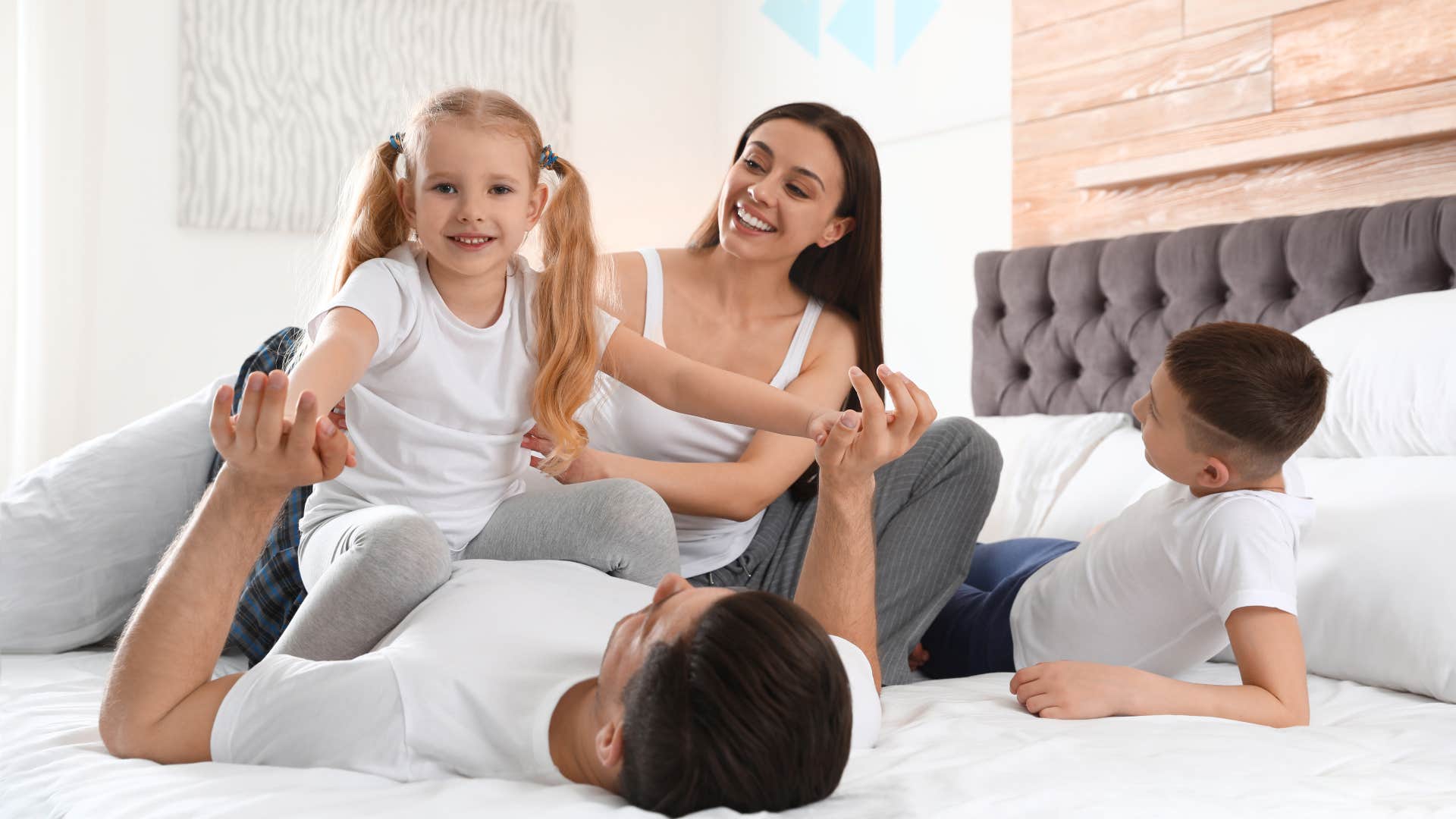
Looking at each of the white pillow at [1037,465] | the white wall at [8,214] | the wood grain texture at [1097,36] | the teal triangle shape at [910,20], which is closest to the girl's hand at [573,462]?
the white pillow at [1037,465]

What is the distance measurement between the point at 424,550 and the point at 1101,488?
1317 millimetres

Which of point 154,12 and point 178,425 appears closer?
point 178,425

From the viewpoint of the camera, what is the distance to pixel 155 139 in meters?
3.89

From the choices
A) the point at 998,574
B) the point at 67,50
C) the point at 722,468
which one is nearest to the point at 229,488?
the point at 722,468

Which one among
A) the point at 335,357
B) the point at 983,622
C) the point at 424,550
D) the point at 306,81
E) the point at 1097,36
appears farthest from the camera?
the point at 306,81

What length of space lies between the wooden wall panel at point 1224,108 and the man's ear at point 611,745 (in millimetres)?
2010

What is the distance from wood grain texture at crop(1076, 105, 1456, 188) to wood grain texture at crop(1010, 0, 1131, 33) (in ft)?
1.31

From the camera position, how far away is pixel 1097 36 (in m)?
2.90

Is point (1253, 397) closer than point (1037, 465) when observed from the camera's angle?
Yes

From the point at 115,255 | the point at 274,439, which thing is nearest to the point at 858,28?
the point at 115,255

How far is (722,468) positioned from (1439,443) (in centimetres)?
105

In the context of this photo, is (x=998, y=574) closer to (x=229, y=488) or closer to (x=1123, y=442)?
(x=1123, y=442)

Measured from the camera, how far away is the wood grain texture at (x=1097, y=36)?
275 cm

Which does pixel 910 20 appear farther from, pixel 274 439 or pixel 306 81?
pixel 274 439
